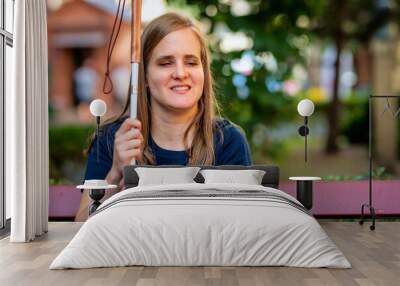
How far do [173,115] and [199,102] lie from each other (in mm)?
A: 278

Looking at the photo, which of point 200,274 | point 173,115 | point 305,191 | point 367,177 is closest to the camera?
point 200,274

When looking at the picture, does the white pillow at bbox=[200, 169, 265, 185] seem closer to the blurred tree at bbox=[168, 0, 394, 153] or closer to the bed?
the bed

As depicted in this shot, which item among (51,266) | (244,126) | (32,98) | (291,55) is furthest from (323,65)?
(51,266)

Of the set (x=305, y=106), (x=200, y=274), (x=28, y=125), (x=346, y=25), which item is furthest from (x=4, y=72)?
(x=346, y=25)

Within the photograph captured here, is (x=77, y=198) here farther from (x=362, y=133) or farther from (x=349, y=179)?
(x=362, y=133)

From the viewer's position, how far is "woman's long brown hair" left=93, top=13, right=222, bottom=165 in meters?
6.25

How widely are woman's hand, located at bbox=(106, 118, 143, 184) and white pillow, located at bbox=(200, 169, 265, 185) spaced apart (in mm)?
851

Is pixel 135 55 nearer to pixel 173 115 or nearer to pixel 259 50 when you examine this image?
pixel 173 115

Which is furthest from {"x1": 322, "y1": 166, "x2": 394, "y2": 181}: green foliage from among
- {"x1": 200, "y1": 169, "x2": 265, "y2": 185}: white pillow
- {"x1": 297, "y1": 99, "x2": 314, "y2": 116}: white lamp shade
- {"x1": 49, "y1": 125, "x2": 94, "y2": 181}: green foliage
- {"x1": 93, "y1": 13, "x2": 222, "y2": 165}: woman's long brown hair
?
{"x1": 49, "y1": 125, "x2": 94, "y2": 181}: green foliage

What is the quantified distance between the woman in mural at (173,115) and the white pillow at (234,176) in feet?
1.63

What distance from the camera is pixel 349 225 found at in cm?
639

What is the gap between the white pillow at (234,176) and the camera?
18.3 ft

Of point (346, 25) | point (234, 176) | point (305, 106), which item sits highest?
point (346, 25)

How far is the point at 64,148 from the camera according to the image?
25.4 ft
